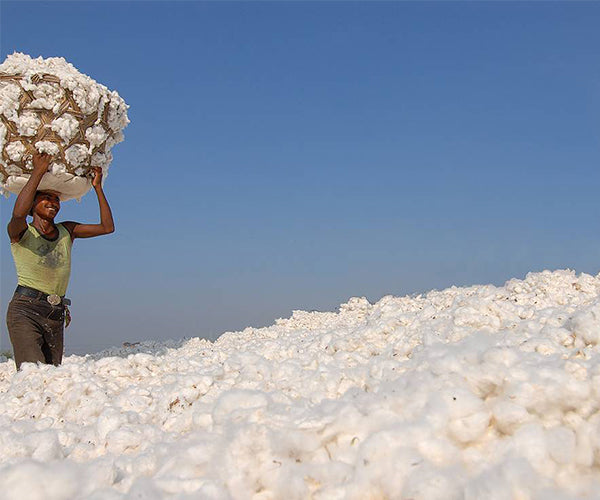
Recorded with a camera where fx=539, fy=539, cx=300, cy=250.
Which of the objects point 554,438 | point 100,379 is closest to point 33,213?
point 100,379

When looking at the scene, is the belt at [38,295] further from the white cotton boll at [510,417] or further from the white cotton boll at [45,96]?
the white cotton boll at [510,417]

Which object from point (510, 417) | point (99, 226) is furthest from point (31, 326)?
point (510, 417)

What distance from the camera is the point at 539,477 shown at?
168 centimetres

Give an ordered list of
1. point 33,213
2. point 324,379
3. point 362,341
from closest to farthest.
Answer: point 324,379
point 362,341
point 33,213

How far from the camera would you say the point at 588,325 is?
2.30 metres

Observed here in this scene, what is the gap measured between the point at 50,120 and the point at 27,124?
0.57ft

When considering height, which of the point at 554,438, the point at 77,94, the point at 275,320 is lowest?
the point at 554,438

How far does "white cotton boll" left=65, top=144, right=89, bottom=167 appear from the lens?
4.43m

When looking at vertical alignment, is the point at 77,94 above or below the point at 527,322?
above

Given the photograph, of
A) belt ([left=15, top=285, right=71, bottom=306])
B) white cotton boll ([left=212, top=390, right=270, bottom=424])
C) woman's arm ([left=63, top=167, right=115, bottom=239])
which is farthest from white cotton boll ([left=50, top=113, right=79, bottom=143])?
white cotton boll ([left=212, top=390, right=270, bottom=424])

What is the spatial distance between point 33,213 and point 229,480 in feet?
12.1

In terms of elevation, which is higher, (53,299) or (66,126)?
(66,126)

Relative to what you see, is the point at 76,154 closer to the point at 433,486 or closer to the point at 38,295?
the point at 38,295

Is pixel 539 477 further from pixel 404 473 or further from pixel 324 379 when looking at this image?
pixel 324 379
